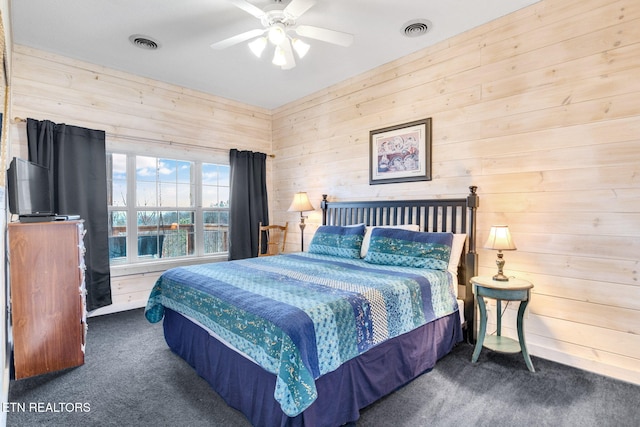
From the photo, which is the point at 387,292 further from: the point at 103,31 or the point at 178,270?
the point at 103,31

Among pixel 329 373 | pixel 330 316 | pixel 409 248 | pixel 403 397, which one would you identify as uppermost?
pixel 409 248

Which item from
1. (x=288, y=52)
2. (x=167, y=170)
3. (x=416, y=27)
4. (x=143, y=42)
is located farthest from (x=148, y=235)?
(x=416, y=27)

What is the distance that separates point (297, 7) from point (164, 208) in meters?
3.03

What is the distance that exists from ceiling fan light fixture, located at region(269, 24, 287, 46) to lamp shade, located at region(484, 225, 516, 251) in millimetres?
2174

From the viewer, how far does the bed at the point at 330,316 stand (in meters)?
1.62

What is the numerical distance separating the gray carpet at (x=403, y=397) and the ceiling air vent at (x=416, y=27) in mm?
2817

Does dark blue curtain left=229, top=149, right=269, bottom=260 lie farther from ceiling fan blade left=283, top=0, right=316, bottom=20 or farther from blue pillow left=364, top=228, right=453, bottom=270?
ceiling fan blade left=283, top=0, right=316, bottom=20

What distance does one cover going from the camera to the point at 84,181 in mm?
3443

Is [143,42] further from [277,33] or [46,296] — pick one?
[46,296]

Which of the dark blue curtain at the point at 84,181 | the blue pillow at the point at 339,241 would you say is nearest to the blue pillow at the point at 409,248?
the blue pillow at the point at 339,241

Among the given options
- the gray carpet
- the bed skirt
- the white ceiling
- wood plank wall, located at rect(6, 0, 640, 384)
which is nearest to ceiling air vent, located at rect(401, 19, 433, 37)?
the white ceiling

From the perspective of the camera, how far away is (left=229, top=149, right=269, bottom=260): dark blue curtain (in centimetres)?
459

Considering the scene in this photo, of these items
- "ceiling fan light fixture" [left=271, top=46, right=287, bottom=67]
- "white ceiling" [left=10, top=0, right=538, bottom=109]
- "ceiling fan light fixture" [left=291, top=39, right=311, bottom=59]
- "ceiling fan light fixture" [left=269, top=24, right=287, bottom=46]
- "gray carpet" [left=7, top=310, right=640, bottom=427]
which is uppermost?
"white ceiling" [left=10, top=0, right=538, bottom=109]

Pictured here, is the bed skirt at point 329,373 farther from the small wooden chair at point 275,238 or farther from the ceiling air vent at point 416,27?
the ceiling air vent at point 416,27
